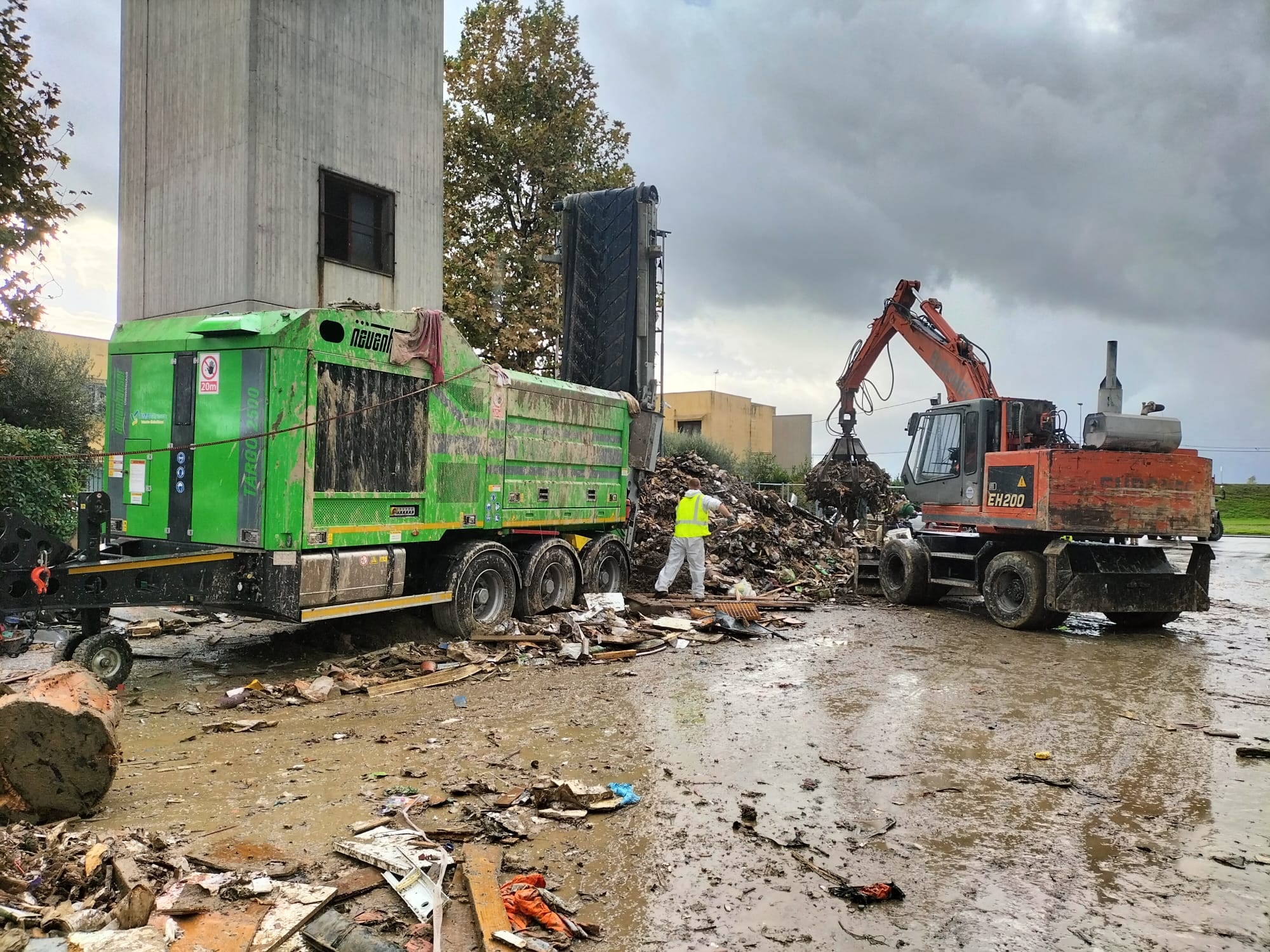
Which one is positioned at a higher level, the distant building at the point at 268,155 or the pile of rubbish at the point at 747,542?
the distant building at the point at 268,155

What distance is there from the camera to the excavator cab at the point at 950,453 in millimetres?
11211

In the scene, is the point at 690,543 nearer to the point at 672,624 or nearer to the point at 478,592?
the point at 672,624

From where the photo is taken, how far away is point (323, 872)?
Result: 3.56 metres

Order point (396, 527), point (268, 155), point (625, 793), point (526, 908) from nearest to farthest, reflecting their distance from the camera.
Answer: point (526, 908) < point (625, 793) < point (396, 527) < point (268, 155)

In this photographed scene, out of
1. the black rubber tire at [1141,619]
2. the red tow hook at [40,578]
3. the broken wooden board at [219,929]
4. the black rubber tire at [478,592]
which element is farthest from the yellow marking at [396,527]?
the black rubber tire at [1141,619]

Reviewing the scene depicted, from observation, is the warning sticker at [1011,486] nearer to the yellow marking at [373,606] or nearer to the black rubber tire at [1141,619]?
the black rubber tire at [1141,619]

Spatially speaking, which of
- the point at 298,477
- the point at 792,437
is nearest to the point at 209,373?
the point at 298,477

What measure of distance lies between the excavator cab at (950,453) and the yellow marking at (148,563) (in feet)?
28.9

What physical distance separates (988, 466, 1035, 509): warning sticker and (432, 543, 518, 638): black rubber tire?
6.00 metres

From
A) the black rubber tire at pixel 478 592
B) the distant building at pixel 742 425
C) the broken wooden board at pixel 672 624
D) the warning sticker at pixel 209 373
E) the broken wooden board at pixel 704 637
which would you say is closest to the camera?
the warning sticker at pixel 209 373

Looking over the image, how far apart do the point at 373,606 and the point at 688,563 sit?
17.0 ft

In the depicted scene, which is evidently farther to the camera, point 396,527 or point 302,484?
point 396,527

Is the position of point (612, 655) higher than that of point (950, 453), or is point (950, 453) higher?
point (950, 453)

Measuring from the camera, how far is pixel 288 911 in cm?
316
